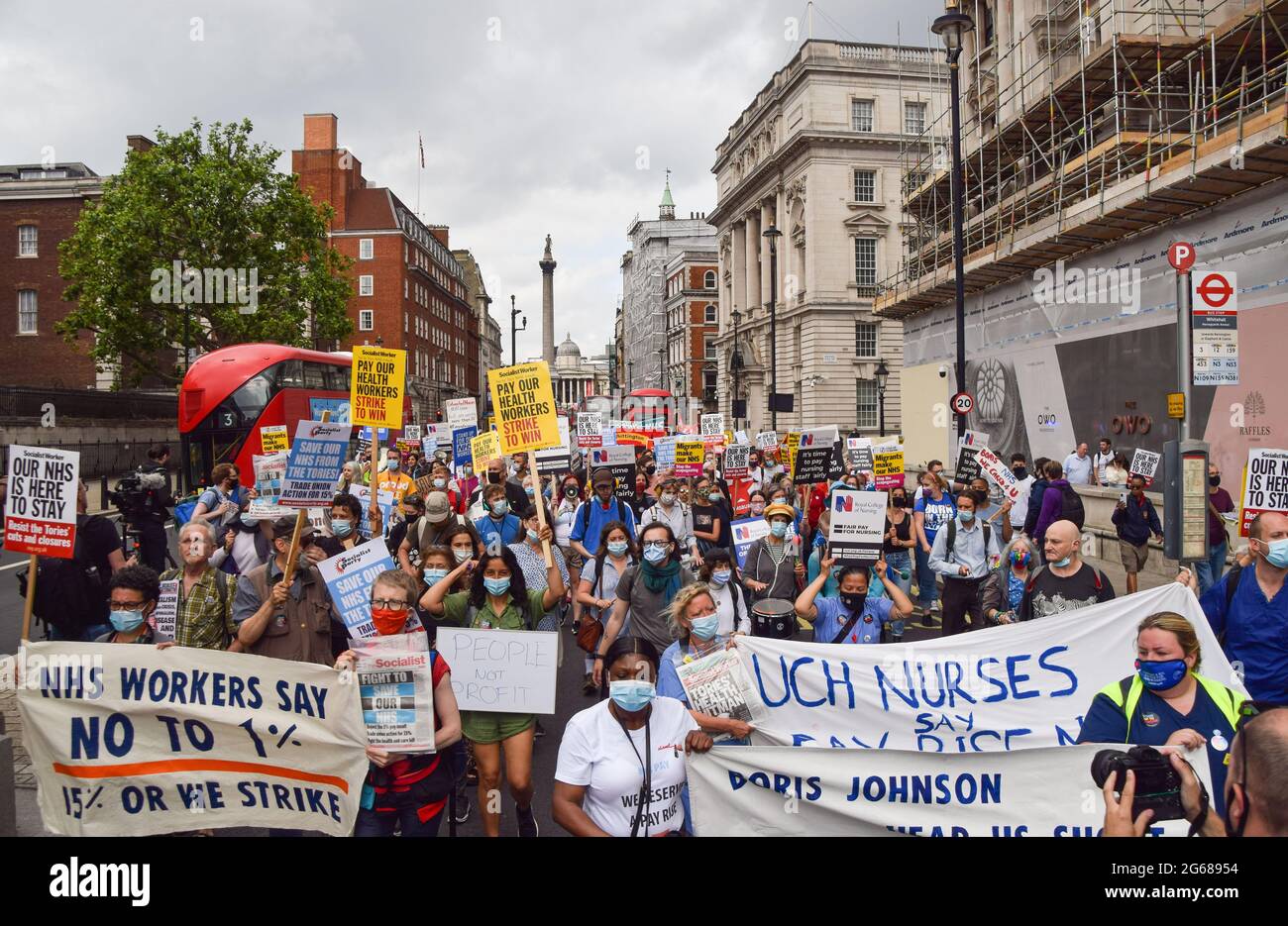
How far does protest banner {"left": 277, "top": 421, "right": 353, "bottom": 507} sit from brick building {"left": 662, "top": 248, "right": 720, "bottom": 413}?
289ft

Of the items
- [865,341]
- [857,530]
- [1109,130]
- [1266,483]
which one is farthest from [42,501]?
[865,341]

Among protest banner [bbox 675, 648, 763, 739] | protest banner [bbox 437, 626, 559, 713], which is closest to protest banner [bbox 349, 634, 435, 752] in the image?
protest banner [bbox 437, 626, 559, 713]

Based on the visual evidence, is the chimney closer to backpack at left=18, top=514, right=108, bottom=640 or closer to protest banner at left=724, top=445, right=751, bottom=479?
protest banner at left=724, top=445, right=751, bottom=479

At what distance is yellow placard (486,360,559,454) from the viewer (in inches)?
330

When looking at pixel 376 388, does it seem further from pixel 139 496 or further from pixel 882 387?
pixel 882 387

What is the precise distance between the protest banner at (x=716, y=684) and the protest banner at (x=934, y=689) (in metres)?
0.36

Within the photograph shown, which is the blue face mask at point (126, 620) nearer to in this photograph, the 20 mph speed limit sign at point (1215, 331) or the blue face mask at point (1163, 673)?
the blue face mask at point (1163, 673)

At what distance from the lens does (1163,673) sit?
3.91m

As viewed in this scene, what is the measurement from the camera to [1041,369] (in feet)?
A: 80.9

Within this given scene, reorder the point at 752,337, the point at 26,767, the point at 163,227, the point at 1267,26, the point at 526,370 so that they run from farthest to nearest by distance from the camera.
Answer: the point at 752,337, the point at 163,227, the point at 1267,26, the point at 526,370, the point at 26,767

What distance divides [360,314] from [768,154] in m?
31.0

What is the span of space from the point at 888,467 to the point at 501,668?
8242 millimetres
